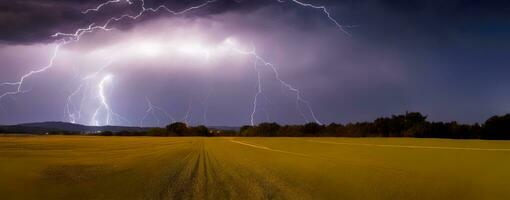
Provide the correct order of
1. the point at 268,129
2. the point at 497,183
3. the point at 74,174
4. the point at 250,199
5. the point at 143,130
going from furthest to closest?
the point at 143,130
the point at 268,129
the point at 74,174
the point at 497,183
the point at 250,199

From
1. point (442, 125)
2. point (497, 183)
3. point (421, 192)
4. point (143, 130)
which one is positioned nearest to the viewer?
point (421, 192)

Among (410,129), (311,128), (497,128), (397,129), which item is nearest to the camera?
(497,128)

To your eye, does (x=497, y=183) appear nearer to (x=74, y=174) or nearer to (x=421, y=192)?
(x=421, y=192)

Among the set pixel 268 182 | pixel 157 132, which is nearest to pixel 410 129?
pixel 268 182

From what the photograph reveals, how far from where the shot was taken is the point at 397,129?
234 feet

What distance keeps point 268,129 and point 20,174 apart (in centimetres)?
9665

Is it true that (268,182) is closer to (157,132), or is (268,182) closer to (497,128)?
(497,128)

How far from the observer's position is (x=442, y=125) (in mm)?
62656

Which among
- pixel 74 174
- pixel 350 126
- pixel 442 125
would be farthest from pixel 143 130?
pixel 74 174

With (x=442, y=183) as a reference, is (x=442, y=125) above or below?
above

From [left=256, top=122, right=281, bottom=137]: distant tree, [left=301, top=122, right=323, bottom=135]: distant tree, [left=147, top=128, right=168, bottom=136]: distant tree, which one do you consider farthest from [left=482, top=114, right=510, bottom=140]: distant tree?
[left=147, top=128, right=168, bottom=136]: distant tree

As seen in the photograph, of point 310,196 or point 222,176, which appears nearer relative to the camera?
point 310,196

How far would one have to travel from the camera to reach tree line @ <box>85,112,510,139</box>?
53969 millimetres

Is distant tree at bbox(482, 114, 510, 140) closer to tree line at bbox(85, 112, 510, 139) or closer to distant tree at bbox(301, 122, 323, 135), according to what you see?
tree line at bbox(85, 112, 510, 139)
